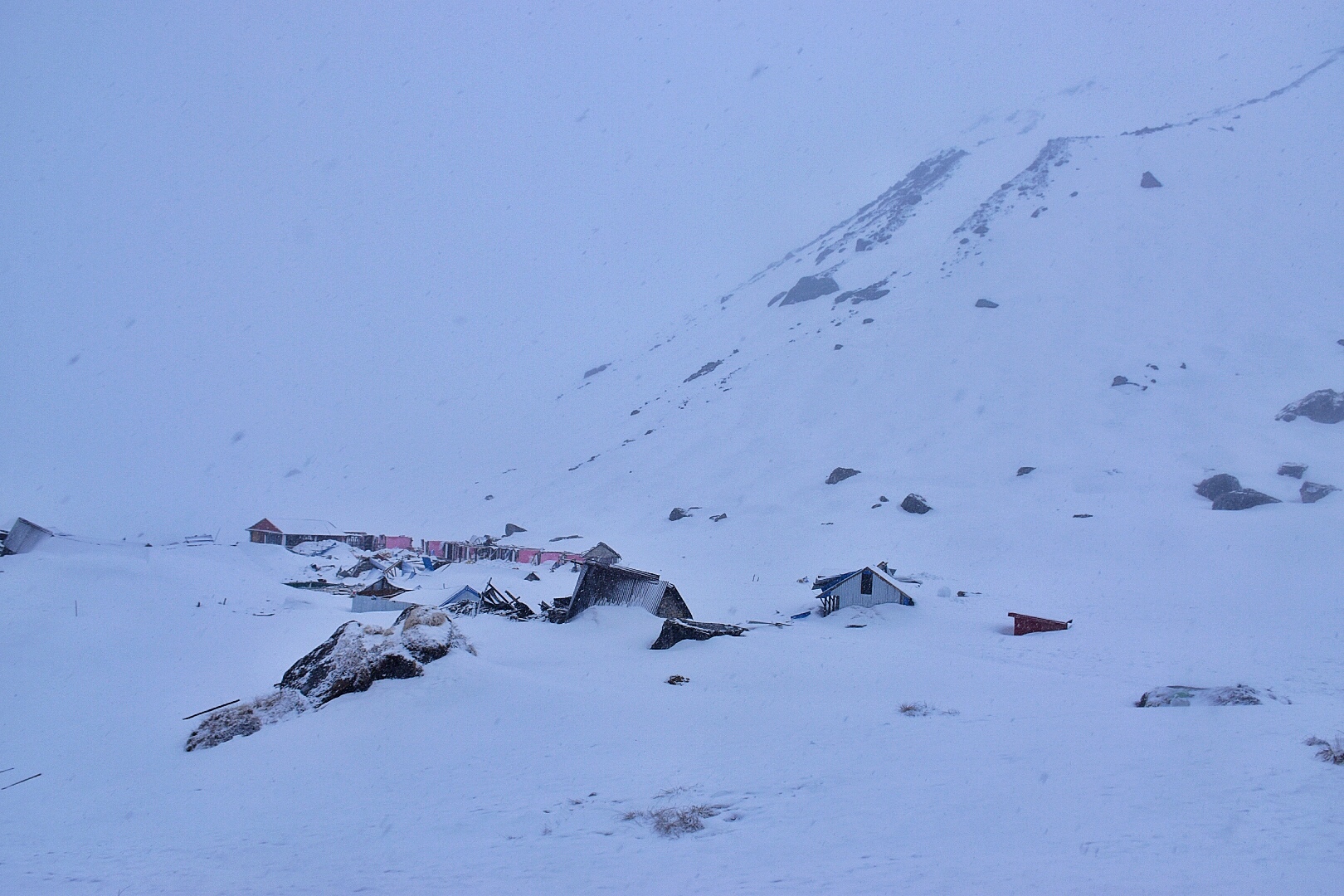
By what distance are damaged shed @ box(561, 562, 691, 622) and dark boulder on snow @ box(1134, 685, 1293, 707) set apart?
13820 mm

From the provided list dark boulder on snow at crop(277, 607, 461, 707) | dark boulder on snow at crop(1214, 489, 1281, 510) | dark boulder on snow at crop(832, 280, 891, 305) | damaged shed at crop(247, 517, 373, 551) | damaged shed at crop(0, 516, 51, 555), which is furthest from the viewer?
dark boulder on snow at crop(832, 280, 891, 305)

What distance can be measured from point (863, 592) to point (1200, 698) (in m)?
14.3

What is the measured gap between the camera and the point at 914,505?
43.2m

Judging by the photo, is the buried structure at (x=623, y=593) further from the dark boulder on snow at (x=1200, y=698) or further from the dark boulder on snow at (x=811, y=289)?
the dark boulder on snow at (x=811, y=289)

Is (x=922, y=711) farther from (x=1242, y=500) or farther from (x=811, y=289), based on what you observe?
(x=811, y=289)

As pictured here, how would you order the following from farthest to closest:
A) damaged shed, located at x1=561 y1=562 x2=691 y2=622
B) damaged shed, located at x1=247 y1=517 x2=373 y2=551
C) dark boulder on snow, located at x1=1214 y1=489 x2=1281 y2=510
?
damaged shed, located at x1=247 y1=517 x2=373 y2=551 → dark boulder on snow, located at x1=1214 y1=489 x2=1281 y2=510 → damaged shed, located at x1=561 y1=562 x2=691 y2=622

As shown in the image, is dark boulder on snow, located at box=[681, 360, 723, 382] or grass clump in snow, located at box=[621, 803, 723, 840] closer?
grass clump in snow, located at box=[621, 803, 723, 840]

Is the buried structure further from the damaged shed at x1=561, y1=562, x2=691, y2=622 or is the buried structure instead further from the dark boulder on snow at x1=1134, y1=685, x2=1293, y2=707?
the dark boulder on snow at x1=1134, y1=685, x2=1293, y2=707

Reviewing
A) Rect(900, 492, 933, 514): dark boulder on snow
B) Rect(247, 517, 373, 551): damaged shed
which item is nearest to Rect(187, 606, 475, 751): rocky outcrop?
Rect(900, 492, 933, 514): dark boulder on snow

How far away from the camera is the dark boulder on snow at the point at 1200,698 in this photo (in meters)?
13.1

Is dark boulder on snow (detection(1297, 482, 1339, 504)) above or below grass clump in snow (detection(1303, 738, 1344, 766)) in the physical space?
below

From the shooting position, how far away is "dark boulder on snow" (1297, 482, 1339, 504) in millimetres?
34812

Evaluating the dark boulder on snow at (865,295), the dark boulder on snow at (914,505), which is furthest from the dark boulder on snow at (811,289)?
the dark boulder on snow at (914,505)

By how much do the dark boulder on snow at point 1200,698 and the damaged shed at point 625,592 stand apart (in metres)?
13.8
